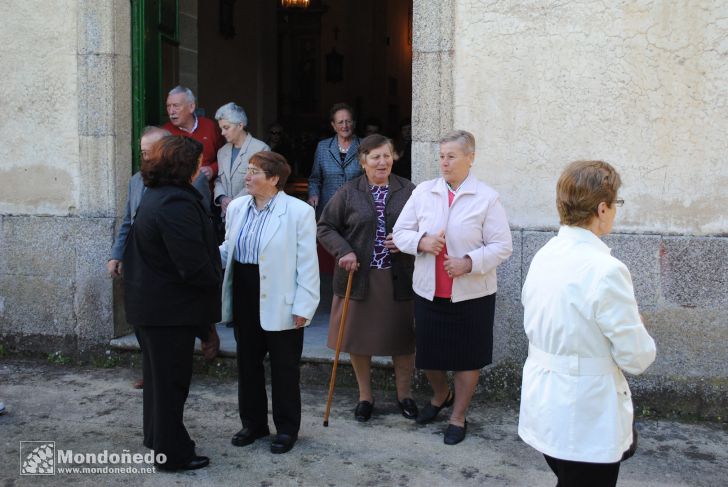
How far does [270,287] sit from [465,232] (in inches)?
42.3

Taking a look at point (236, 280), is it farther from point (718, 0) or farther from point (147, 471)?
point (718, 0)

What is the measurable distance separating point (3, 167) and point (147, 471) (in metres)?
3.17

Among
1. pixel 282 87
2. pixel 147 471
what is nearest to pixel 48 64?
pixel 147 471

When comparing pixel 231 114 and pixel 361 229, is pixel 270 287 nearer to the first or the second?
pixel 361 229

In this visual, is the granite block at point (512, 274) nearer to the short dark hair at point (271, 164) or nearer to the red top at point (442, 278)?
the red top at point (442, 278)

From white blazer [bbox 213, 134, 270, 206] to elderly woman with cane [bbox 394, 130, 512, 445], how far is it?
171cm

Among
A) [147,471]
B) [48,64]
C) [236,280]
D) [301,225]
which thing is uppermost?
[48,64]

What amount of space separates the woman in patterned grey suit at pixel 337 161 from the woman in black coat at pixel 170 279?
215 centimetres

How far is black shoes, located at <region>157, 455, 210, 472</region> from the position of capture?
419 centimetres

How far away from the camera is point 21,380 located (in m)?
5.81

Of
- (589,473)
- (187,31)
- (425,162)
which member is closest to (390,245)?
(425,162)

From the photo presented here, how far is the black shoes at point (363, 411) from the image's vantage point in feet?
16.4

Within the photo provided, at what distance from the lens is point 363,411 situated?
5020 mm

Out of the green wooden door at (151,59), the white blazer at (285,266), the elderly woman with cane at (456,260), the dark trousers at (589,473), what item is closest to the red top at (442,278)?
the elderly woman with cane at (456,260)
